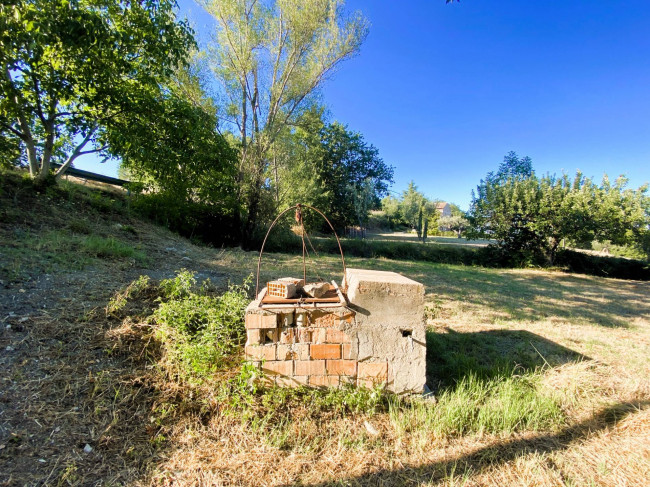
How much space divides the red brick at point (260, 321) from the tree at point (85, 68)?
5171mm

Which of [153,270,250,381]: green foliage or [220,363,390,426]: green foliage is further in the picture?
[153,270,250,381]: green foliage

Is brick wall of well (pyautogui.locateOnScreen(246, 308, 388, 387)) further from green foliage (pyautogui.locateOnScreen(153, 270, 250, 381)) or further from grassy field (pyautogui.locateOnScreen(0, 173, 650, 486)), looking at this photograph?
green foliage (pyautogui.locateOnScreen(153, 270, 250, 381))

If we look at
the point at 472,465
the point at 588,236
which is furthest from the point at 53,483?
the point at 588,236

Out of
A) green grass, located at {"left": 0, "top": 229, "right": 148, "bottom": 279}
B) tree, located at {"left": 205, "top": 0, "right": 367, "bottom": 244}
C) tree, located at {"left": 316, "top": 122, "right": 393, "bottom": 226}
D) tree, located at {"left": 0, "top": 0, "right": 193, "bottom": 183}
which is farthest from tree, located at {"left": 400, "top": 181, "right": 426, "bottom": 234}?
green grass, located at {"left": 0, "top": 229, "right": 148, "bottom": 279}

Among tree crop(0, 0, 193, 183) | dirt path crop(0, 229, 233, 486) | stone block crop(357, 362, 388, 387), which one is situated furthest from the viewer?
tree crop(0, 0, 193, 183)

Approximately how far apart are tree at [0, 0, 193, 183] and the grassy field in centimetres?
372

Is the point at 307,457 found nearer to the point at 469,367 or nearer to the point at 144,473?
the point at 144,473

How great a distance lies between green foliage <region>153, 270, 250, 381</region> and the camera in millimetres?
2033

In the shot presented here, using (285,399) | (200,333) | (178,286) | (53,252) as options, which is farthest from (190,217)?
(285,399)

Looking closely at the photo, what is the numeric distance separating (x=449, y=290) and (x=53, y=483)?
238 inches

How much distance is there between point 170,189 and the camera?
7.98m

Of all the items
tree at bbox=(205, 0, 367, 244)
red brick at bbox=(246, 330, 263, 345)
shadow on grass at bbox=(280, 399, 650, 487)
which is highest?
tree at bbox=(205, 0, 367, 244)

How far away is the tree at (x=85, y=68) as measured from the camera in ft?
14.9

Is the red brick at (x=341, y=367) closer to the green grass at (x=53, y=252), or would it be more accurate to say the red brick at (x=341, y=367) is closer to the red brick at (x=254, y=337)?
the red brick at (x=254, y=337)
